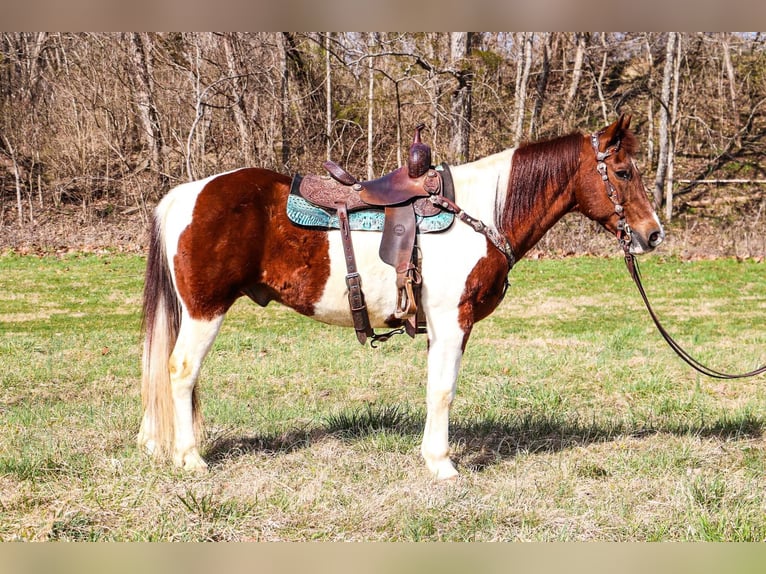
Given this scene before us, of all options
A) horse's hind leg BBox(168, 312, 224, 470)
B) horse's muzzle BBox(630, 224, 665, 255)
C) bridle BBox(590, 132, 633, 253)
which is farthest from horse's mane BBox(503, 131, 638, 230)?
horse's hind leg BBox(168, 312, 224, 470)

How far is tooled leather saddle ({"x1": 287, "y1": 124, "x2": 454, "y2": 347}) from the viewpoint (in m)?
3.95

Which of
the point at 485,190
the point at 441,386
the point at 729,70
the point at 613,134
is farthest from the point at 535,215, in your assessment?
the point at 729,70

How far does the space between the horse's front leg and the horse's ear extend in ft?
4.57

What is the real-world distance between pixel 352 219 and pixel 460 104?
1104 centimetres

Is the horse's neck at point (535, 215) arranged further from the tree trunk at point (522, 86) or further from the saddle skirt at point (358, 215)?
the tree trunk at point (522, 86)

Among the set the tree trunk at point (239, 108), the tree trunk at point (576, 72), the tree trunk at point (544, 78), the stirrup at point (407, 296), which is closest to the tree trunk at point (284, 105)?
the tree trunk at point (239, 108)

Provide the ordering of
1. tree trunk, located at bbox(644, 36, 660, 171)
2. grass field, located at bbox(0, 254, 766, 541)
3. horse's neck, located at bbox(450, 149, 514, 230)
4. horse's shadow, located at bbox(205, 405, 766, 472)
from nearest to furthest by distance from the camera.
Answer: grass field, located at bbox(0, 254, 766, 541) → horse's neck, located at bbox(450, 149, 514, 230) → horse's shadow, located at bbox(205, 405, 766, 472) → tree trunk, located at bbox(644, 36, 660, 171)

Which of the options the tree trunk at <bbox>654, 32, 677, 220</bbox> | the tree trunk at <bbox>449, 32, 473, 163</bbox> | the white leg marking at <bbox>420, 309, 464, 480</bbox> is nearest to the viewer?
the white leg marking at <bbox>420, 309, 464, 480</bbox>

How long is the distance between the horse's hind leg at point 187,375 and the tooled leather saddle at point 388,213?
2.73 feet

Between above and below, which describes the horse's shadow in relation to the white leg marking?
below

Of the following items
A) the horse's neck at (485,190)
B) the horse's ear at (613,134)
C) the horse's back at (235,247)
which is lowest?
the horse's back at (235,247)

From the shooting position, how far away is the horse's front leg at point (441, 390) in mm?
4047

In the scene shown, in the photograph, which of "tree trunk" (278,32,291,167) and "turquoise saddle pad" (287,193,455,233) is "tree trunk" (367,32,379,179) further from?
"turquoise saddle pad" (287,193,455,233)

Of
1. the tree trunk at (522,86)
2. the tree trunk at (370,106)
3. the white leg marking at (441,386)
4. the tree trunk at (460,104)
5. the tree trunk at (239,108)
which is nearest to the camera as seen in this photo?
the white leg marking at (441,386)
